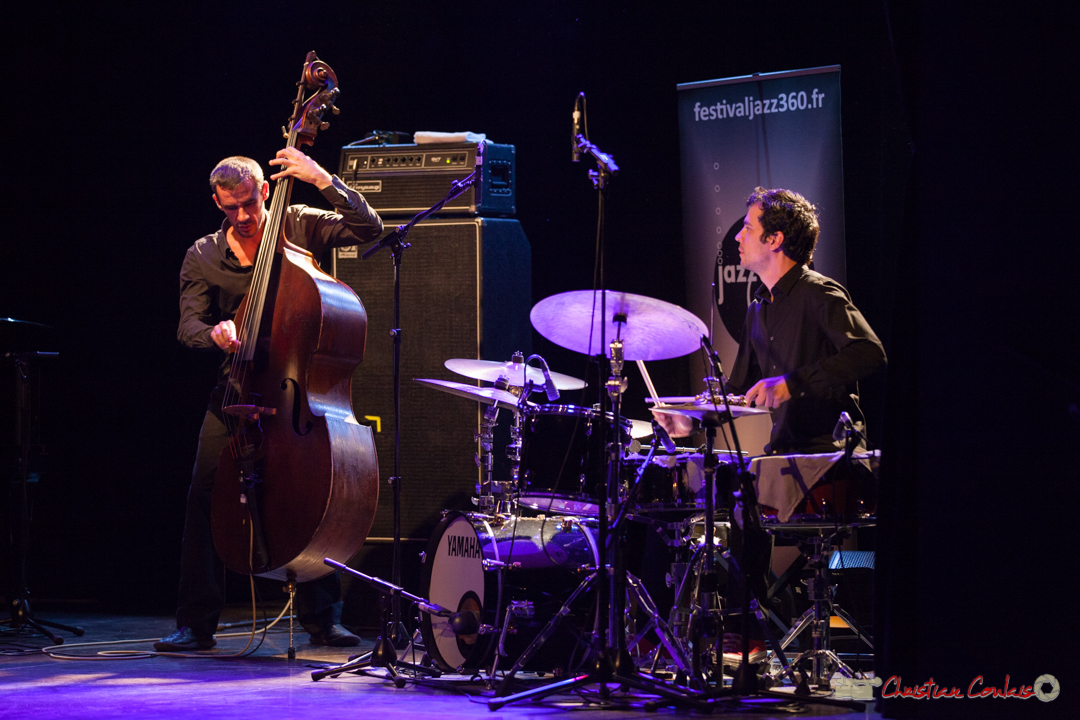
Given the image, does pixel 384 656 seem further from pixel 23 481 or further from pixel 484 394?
pixel 23 481

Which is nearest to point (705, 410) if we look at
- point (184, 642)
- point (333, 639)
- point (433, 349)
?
point (433, 349)

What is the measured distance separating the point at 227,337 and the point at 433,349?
3.56 feet

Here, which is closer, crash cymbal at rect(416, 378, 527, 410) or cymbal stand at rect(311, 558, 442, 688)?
cymbal stand at rect(311, 558, 442, 688)

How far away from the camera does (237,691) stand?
3.70 m

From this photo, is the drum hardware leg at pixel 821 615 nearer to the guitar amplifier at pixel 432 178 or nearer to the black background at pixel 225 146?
the black background at pixel 225 146

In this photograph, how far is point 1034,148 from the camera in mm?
2189

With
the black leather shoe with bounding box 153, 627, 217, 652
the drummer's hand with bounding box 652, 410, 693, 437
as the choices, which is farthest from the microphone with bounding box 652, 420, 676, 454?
the black leather shoe with bounding box 153, 627, 217, 652

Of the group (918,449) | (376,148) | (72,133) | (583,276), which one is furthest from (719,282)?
(72,133)

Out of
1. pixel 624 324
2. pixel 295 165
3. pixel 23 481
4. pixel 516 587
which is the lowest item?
pixel 516 587

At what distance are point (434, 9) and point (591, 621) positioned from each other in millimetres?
3716

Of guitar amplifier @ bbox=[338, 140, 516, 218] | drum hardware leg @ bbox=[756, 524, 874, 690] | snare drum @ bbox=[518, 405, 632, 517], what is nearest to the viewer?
drum hardware leg @ bbox=[756, 524, 874, 690]

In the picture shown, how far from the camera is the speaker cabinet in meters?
5.03

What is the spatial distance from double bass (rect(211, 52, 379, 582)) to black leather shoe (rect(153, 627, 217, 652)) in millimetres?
637

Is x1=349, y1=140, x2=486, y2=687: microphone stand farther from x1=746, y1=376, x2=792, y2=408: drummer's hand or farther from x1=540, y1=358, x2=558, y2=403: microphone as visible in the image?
x1=746, y1=376, x2=792, y2=408: drummer's hand
